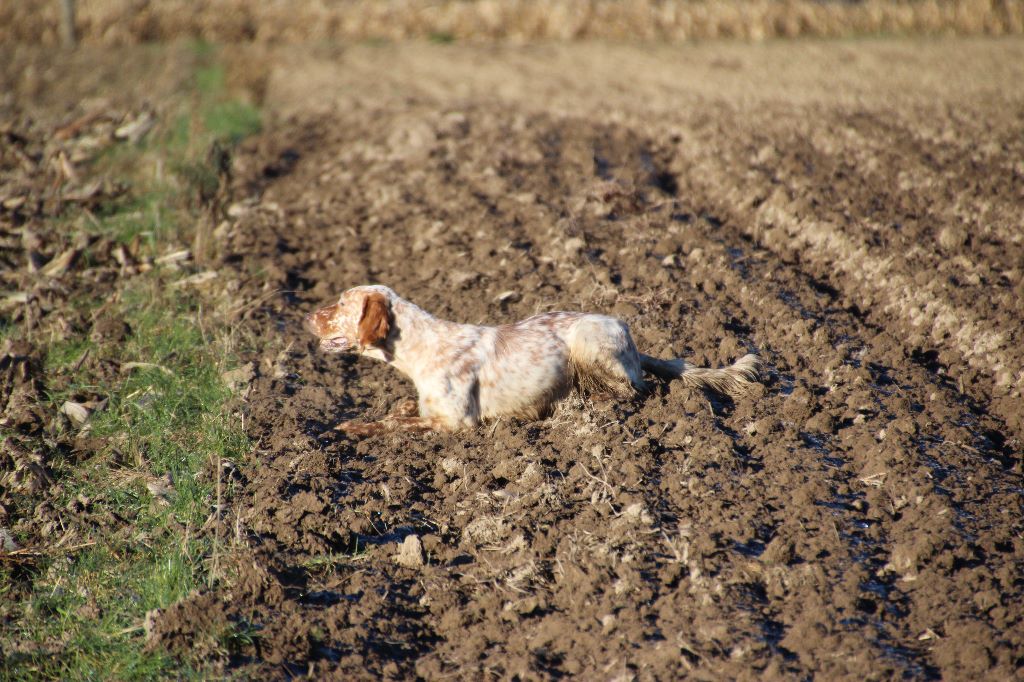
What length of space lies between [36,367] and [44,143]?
5.68 metres

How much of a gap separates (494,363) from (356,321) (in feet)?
3.08

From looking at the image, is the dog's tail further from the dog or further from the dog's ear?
the dog's ear

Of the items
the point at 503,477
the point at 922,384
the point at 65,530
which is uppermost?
the point at 922,384

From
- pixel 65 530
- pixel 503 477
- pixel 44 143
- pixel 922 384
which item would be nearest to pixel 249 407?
pixel 65 530

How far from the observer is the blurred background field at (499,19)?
1504 centimetres

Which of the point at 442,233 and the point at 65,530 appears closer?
the point at 65,530

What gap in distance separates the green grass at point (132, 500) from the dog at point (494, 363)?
1033 mm

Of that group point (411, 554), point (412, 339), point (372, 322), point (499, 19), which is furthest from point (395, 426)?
point (499, 19)

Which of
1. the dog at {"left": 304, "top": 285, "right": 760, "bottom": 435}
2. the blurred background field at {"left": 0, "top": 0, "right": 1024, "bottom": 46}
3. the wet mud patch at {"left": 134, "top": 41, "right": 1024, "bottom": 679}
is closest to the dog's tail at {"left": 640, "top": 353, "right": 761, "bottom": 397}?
the dog at {"left": 304, "top": 285, "right": 760, "bottom": 435}

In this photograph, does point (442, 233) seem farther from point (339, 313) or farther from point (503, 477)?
point (503, 477)

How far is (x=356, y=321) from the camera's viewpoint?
5812 mm

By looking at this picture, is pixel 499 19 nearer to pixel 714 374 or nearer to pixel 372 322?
pixel 372 322

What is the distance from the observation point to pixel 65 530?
509 cm

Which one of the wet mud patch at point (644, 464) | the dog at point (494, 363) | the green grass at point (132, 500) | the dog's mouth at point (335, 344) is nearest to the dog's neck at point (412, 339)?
the dog at point (494, 363)
